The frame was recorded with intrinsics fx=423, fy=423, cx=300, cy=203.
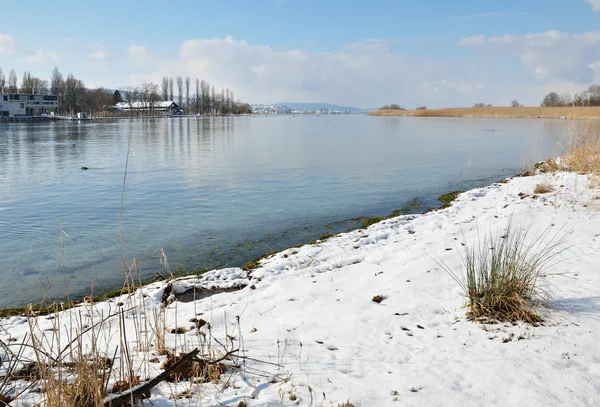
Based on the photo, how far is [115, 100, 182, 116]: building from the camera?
403ft

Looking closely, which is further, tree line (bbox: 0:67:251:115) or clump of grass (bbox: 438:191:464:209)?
tree line (bbox: 0:67:251:115)

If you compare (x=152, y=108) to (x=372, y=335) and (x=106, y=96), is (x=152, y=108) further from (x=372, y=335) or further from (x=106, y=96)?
(x=372, y=335)

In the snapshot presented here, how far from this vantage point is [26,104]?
317 feet

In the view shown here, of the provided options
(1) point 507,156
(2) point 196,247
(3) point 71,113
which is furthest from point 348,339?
(3) point 71,113

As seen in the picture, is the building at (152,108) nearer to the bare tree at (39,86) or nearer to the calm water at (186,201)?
the bare tree at (39,86)

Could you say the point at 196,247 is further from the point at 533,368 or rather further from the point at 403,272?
the point at 533,368

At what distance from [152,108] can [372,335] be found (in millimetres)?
130768

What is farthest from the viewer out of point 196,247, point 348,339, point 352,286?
point 196,247

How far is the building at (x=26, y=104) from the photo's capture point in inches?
3556

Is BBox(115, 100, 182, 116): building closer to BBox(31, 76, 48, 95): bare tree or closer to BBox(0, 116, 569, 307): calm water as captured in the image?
BBox(31, 76, 48, 95): bare tree

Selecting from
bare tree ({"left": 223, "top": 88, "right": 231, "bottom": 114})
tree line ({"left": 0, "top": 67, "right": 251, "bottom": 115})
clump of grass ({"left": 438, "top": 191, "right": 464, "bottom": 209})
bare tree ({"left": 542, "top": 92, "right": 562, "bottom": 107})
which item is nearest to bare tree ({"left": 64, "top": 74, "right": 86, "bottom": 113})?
tree line ({"left": 0, "top": 67, "right": 251, "bottom": 115})

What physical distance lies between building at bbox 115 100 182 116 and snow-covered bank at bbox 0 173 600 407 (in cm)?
12555

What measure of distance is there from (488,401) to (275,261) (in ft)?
16.6

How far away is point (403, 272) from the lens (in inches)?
229
